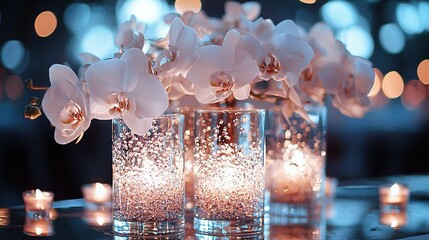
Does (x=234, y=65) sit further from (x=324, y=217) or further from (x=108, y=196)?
(x=108, y=196)

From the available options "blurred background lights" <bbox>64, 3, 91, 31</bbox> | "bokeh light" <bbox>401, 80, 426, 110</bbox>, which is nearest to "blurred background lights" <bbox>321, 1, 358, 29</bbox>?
"bokeh light" <bbox>401, 80, 426, 110</bbox>

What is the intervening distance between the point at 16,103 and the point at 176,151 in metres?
3.94

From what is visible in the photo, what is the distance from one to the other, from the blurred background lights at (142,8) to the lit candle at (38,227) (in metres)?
3.72

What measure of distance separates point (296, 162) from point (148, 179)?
32cm

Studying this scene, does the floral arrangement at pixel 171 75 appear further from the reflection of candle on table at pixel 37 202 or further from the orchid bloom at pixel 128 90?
the reflection of candle on table at pixel 37 202

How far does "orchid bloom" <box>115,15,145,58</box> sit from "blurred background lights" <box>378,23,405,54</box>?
17.2 feet

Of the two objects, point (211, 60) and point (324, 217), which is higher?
point (211, 60)

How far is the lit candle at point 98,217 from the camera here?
1.19m

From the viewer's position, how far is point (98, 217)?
1.25m

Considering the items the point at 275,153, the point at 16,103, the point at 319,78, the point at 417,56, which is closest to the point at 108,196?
the point at 275,153

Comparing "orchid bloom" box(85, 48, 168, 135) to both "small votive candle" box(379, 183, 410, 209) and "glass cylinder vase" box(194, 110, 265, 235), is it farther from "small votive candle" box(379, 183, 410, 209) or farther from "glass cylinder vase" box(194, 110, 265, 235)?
"small votive candle" box(379, 183, 410, 209)

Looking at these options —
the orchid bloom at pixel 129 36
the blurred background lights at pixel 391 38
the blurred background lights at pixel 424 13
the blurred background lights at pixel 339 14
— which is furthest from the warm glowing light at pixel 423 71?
the orchid bloom at pixel 129 36

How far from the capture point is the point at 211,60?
1.05m

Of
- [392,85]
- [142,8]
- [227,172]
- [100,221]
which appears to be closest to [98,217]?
[100,221]
